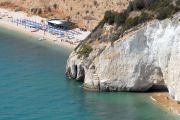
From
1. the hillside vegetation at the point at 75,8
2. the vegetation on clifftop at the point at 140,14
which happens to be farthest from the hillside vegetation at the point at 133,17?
the hillside vegetation at the point at 75,8

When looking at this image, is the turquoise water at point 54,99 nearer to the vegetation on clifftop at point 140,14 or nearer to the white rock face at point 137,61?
the white rock face at point 137,61

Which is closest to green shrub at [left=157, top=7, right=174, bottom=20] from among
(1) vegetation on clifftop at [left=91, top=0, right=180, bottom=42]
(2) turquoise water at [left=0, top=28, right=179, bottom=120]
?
(1) vegetation on clifftop at [left=91, top=0, right=180, bottom=42]

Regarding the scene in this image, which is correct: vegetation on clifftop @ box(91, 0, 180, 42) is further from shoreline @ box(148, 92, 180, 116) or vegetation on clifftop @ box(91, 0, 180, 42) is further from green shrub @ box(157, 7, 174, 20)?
shoreline @ box(148, 92, 180, 116)

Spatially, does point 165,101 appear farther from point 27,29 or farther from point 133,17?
point 27,29

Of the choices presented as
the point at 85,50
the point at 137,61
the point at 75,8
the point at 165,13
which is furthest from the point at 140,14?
the point at 75,8

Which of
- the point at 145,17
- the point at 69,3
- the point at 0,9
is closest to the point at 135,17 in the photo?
the point at 145,17

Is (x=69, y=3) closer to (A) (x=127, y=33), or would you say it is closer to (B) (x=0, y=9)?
(B) (x=0, y=9)
